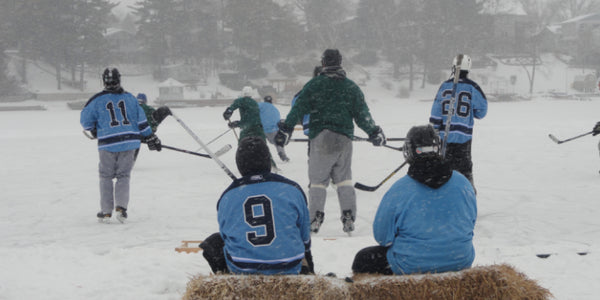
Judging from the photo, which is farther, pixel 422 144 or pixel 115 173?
pixel 115 173

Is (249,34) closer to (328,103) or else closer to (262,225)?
(328,103)

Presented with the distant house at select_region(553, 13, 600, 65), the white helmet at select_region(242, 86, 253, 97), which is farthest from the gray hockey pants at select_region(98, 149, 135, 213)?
the distant house at select_region(553, 13, 600, 65)

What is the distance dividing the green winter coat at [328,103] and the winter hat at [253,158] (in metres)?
2.36

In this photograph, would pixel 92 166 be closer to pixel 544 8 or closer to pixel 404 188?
pixel 404 188

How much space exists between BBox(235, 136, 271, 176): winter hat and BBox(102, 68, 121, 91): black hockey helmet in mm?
3447

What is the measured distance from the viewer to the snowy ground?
3838 mm

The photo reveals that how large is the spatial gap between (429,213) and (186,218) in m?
4.29

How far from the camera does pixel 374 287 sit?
2537mm

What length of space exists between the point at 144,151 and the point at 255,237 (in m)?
11.3

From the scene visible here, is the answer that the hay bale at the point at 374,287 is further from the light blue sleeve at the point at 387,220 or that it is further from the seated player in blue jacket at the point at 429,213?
the light blue sleeve at the point at 387,220

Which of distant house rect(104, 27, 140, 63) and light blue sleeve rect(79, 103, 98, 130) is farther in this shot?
distant house rect(104, 27, 140, 63)

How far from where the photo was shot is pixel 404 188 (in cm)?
274

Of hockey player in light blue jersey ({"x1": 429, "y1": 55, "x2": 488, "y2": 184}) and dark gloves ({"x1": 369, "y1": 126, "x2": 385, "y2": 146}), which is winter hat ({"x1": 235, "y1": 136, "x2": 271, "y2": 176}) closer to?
dark gloves ({"x1": 369, "y1": 126, "x2": 385, "y2": 146})

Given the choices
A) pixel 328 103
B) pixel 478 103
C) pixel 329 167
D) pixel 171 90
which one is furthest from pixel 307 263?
pixel 171 90
